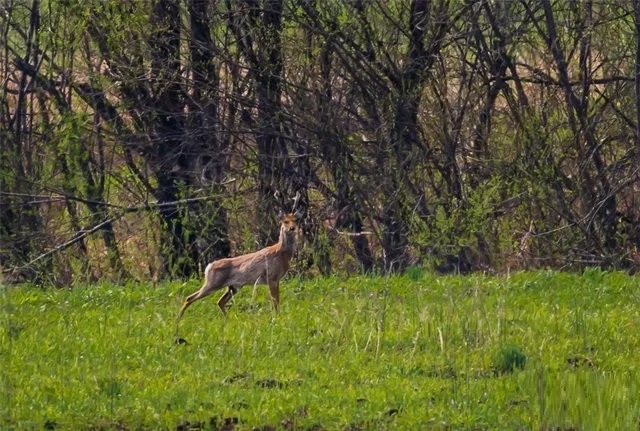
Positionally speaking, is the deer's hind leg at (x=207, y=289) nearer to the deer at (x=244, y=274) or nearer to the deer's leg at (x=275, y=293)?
the deer at (x=244, y=274)

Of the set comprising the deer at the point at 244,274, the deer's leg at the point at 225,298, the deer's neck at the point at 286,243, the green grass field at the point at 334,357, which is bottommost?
the green grass field at the point at 334,357

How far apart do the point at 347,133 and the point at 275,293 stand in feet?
20.2

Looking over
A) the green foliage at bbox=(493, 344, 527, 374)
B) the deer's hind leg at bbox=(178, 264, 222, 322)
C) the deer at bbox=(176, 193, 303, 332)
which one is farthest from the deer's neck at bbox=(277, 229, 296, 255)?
the green foliage at bbox=(493, 344, 527, 374)

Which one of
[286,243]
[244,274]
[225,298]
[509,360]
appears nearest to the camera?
[509,360]

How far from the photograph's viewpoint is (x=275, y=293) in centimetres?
1056

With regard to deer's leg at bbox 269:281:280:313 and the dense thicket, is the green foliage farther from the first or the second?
the dense thicket

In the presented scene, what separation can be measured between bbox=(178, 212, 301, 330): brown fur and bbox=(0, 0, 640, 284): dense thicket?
15.1 ft

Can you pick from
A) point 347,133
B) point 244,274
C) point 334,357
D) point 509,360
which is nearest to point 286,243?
point 244,274

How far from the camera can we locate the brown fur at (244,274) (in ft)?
34.9

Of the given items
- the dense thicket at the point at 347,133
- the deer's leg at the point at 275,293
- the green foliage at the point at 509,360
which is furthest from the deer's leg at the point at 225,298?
the dense thicket at the point at 347,133

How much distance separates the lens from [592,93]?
55.0 ft

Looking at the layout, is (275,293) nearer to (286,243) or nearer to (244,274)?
(244,274)

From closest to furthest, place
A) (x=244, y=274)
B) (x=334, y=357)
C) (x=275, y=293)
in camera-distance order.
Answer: (x=334, y=357) < (x=275, y=293) < (x=244, y=274)

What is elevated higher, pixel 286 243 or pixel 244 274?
pixel 286 243
